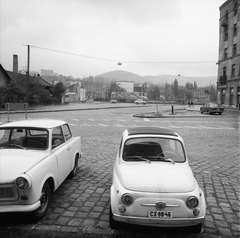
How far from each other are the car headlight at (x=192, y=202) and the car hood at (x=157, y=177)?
13 centimetres

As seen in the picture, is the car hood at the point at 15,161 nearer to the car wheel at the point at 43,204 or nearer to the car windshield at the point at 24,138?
the car windshield at the point at 24,138

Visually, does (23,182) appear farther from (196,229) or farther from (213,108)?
(213,108)

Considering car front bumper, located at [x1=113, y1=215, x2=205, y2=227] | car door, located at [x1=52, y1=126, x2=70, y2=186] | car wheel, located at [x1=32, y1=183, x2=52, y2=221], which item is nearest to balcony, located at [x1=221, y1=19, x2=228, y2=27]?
car door, located at [x1=52, y1=126, x2=70, y2=186]

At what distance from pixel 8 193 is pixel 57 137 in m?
1.75

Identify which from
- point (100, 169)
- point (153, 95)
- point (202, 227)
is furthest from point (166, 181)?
point (153, 95)

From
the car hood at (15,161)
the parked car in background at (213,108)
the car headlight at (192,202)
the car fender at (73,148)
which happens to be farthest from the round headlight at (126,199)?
the parked car in background at (213,108)

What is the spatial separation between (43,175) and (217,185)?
3.95 meters

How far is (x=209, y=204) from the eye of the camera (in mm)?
4633

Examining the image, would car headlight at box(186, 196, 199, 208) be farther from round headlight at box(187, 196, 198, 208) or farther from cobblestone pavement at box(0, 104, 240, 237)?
cobblestone pavement at box(0, 104, 240, 237)

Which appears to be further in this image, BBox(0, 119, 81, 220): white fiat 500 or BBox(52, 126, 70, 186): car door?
BBox(52, 126, 70, 186): car door

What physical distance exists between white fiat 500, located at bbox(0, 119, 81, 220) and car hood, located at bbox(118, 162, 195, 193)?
1301 mm

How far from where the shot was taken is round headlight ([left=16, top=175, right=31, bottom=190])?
3.55 m

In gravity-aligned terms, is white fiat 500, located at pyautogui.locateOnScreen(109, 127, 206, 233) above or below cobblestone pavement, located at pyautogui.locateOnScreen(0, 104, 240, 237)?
above

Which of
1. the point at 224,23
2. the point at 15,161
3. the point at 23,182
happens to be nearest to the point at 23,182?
the point at 23,182
